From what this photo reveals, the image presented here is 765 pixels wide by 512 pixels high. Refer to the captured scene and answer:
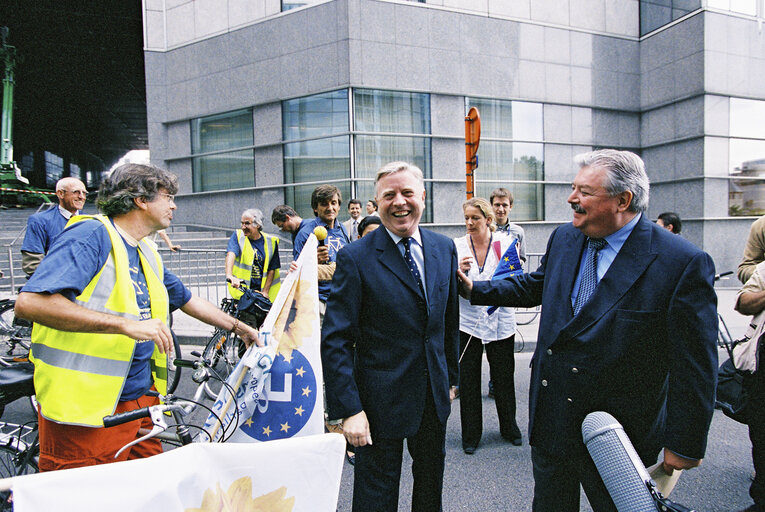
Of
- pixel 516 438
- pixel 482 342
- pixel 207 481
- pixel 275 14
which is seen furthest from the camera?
pixel 275 14

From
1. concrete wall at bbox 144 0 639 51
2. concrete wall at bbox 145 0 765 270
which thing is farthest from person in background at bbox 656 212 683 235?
concrete wall at bbox 144 0 639 51

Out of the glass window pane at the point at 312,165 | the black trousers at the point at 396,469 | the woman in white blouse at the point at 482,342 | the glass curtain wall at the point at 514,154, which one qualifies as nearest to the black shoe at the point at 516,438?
the woman in white blouse at the point at 482,342

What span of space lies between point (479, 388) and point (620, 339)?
7.23 ft

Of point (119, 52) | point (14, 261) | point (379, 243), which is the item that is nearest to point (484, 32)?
point (379, 243)

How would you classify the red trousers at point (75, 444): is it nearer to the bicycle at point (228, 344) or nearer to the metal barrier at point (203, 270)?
the bicycle at point (228, 344)

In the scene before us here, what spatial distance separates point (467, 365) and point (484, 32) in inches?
418

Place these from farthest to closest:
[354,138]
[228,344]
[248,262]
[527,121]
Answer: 1. [527,121]
2. [354,138]
3. [248,262]
4. [228,344]

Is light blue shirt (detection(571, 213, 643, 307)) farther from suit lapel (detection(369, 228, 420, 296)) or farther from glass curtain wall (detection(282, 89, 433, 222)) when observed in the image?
glass curtain wall (detection(282, 89, 433, 222))

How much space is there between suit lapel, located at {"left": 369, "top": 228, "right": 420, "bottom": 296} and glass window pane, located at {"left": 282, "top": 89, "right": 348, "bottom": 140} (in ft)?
31.6

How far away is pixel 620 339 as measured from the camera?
1850mm

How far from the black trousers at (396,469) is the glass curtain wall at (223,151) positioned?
11.5 m

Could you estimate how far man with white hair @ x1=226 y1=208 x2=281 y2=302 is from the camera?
5883mm

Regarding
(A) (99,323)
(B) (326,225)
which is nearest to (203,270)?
(B) (326,225)

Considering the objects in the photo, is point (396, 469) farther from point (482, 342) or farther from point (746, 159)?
point (746, 159)
